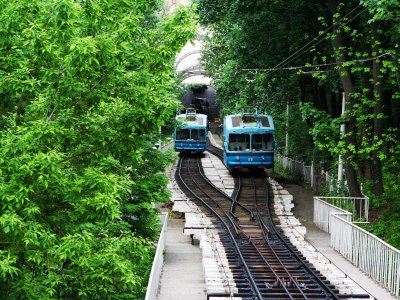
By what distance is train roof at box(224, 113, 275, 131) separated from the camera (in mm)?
43625

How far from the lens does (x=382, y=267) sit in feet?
67.1

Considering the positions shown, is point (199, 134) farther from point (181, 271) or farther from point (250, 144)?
point (181, 271)

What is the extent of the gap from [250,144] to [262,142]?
0.71 m

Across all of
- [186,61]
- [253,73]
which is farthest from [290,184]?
[186,61]

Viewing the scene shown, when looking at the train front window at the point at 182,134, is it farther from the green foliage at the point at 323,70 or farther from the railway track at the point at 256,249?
the railway track at the point at 256,249

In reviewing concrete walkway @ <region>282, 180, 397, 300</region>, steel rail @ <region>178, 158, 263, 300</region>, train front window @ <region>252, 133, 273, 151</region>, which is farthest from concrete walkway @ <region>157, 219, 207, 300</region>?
train front window @ <region>252, 133, 273, 151</region>

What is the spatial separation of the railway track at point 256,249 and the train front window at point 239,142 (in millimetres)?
2116

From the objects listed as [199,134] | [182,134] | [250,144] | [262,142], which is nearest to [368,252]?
[250,144]

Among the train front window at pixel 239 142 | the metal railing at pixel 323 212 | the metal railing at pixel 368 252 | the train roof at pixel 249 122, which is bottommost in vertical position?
the metal railing at pixel 368 252

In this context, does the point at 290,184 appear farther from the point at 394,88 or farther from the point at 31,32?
the point at 31,32

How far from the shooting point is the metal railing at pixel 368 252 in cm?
1961

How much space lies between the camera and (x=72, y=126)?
14.7 meters

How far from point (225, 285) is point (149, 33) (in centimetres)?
686

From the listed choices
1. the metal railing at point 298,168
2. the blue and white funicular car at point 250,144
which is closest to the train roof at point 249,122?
the blue and white funicular car at point 250,144
